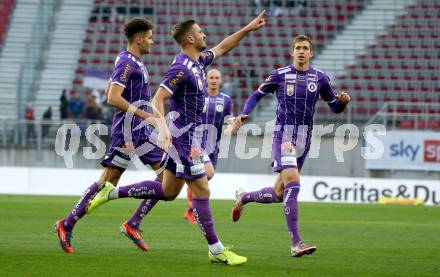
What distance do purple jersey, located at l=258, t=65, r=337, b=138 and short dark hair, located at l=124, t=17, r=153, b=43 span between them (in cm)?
191

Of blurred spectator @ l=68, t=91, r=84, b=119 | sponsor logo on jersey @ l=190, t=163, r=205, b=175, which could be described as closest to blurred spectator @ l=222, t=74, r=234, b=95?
blurred spectator @ l=68, t=91, r=84, b=119

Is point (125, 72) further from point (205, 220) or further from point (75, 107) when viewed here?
point (75, 107)

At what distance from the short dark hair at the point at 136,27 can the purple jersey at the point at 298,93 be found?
1911 millimetres

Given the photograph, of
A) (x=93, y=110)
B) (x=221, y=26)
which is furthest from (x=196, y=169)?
(x=221, y=26)

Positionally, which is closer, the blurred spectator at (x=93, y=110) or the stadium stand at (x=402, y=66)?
the blurred spectator at (x=93, y=110)

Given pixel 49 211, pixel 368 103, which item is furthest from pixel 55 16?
pixel 49 211

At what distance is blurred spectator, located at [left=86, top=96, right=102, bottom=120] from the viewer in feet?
90.2

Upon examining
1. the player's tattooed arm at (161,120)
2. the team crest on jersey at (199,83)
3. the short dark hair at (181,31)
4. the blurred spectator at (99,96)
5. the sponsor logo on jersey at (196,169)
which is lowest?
the blurred spectator at (99,96)

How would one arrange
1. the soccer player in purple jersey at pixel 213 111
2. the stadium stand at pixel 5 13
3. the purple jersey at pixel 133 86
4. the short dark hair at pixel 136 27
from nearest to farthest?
the purple jersey at pixel 133 86 < the short dark hair at pixel 136 27 < the soccer player in purple jersey at pixel 213 111 < the stadium stand at pixel 5 13

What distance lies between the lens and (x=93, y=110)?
27.6m

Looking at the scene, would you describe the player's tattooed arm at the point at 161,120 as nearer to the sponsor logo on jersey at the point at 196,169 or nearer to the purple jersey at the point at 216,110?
the sponsor logo on jersey at the point at 196,169

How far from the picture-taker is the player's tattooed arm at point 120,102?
388 inches

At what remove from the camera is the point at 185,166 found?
31.9 ft

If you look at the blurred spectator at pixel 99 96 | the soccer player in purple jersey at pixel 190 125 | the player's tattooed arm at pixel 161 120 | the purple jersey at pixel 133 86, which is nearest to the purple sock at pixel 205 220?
the soccer player in purple jersey at pixel 190 125
